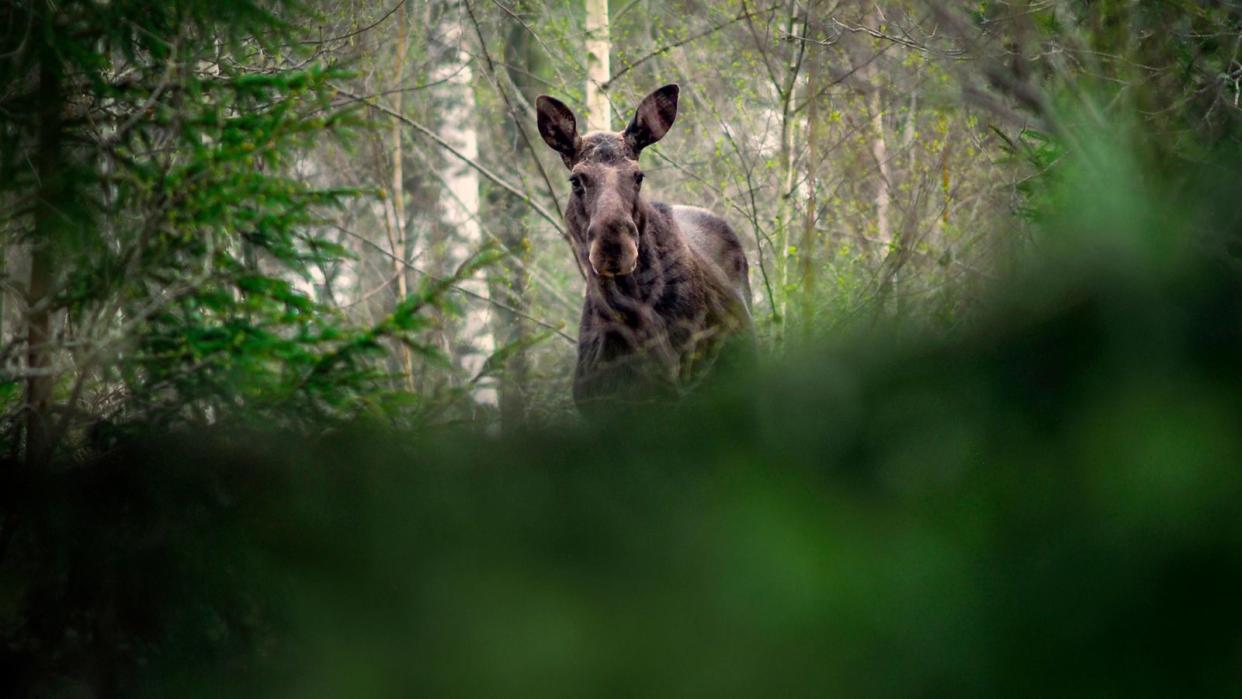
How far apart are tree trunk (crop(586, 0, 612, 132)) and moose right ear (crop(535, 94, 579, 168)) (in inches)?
144

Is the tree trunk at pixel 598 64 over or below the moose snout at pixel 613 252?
over

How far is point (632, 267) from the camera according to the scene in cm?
609

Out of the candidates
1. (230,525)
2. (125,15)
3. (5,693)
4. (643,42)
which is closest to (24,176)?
(125,15)

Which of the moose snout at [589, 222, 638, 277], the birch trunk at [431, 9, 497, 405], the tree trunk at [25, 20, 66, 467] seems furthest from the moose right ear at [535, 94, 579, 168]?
the birch trunk at [431, 9, 497, 405]

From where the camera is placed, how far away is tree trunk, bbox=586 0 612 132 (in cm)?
1095

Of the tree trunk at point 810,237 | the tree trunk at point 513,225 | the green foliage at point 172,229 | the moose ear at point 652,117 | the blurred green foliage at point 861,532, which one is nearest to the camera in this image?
the blurred green foliage at point 861,532

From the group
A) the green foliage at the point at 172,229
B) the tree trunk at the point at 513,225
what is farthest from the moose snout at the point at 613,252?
the tree trunk at the point at 513,225

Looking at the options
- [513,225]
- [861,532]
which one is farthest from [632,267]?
[513,225]

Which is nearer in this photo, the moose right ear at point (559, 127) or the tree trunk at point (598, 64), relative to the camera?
the moose right ear at point (559, 127)

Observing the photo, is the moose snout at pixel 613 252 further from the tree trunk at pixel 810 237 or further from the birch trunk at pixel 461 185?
the birch trunk at pixel 461 185

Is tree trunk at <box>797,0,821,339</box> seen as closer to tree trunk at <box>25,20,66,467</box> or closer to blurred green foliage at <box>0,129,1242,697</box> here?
tree trunk at <box>25,20,66,467</box>

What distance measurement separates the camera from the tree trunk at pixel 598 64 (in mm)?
10953

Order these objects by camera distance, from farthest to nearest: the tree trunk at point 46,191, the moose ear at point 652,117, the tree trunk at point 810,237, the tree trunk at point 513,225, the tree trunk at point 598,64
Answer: the tree trunk at point 513,225
the tree trunk at point 598,64
the moose ear at point 652,117
the tree trunk at point 810,237
the tree trunk at point 46,191

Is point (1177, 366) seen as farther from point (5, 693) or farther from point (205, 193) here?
point (205, 193)
